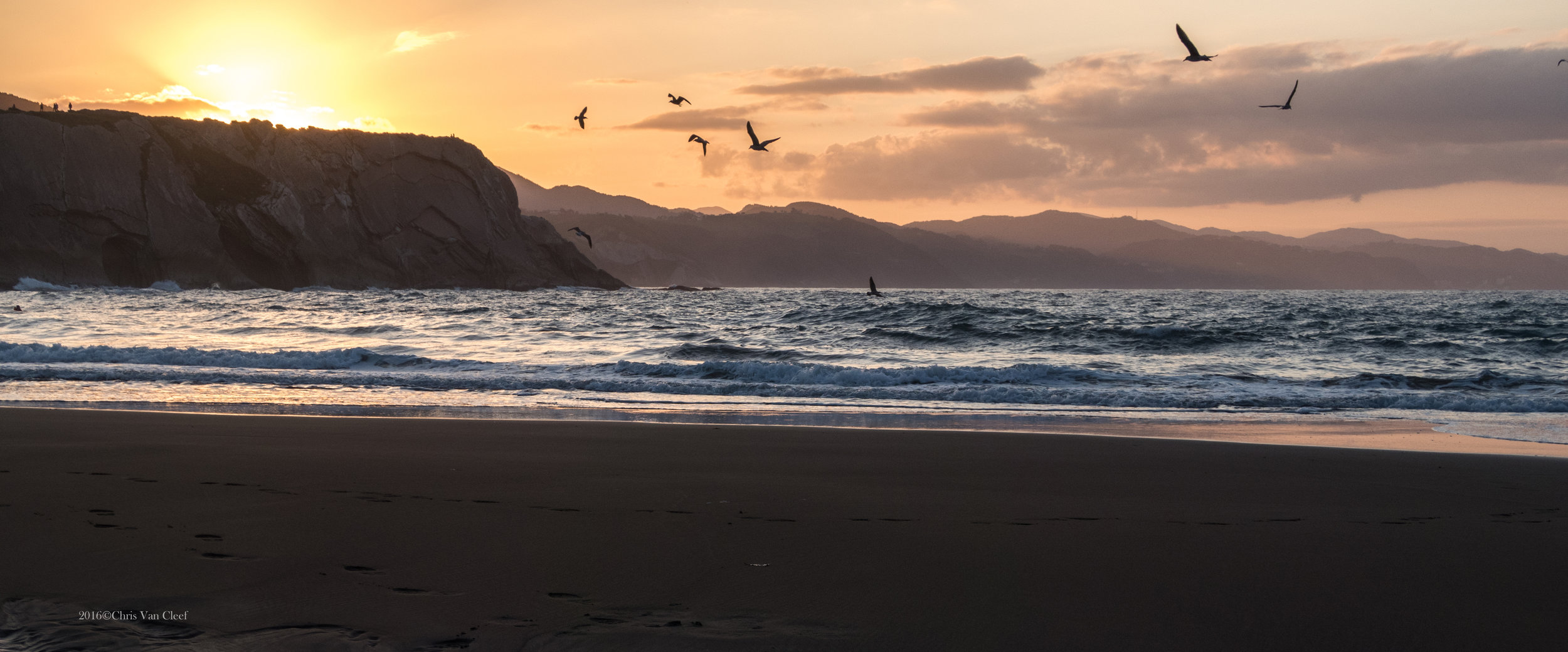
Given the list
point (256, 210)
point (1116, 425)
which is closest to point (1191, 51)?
point (1116, 425)

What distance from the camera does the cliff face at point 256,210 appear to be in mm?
74375

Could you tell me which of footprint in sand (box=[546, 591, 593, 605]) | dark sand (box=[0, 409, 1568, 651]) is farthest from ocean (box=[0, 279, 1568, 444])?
footprint in sand (box=[546, 591, 593, 605])

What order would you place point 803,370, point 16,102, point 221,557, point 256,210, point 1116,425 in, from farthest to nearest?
point 16,102
point 256,210
point 803,370
point 1116,425
point 221,557

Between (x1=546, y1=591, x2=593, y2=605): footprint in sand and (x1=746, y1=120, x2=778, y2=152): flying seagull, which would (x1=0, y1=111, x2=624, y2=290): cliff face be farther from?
(x1=546, y1=591, x2=593, y2=605): footprint in sand

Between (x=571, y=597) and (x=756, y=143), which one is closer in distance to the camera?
(x=571, y=597)

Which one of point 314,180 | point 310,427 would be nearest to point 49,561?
point 310,427

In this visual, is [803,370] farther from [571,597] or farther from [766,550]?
[571,597]

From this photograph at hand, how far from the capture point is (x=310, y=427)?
8461 millimetres

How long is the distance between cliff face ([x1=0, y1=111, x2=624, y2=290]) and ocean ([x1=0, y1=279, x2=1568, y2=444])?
55170 mm

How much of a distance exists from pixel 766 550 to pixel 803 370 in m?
11.6

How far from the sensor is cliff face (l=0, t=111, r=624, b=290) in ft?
244

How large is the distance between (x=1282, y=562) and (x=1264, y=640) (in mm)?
1073

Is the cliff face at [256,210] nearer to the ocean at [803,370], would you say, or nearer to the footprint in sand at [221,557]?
the ocean at [803,370]

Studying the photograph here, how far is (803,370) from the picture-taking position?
15828mm
